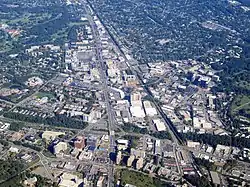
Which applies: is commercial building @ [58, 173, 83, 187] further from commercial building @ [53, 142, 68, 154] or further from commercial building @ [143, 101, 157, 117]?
commercial building @ [143, 101, 157, 117]

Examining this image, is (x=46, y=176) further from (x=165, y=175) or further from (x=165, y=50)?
(x=165, y=50)

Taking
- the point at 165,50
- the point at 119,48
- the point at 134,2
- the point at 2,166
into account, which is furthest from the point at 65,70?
the point at 134,2

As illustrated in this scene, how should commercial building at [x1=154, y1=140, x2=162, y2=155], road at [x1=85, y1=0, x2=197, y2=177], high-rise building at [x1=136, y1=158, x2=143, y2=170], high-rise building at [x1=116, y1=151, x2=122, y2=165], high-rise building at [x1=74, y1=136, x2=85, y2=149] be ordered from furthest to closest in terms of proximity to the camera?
road at [x1=85, y1=0, x2=197, y2=177]
high-rise building at [x1=74, y1=136, x2=85, y2=149]
commercial building at [x1=154, y1=140, x2=162, y2=155]
high-rise building at [x1=116, y1=151, x2=122, y2=165]
high-rise building at [x1=136, y1=158, x2=143, y2=170]

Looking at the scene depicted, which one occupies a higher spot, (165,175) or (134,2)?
(134,2)

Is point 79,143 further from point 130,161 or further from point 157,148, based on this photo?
point 157,148

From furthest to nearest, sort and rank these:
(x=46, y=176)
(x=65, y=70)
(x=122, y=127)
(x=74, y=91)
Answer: (x=65, y=70) → (x=74, y=91) → (x=122, y=127) → (x=46, y=176)

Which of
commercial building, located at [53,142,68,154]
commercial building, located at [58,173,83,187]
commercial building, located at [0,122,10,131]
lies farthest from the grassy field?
commercial building, located at [0,122,10,131]
